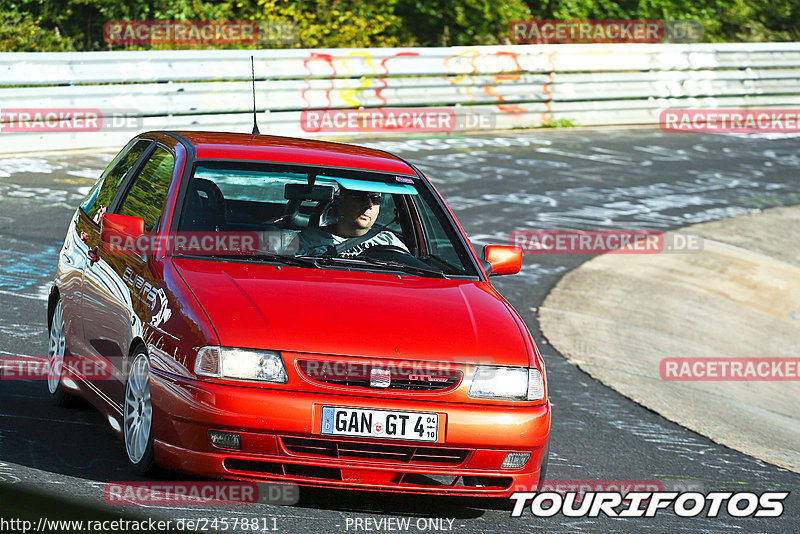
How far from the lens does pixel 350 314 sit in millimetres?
5246

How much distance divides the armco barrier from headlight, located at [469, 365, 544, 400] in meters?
8.34

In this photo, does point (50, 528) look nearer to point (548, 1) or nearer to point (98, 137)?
point (98, 137)

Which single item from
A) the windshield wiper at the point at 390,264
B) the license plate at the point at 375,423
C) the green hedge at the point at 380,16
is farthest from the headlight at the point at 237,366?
the green hedge at the point at 380,16

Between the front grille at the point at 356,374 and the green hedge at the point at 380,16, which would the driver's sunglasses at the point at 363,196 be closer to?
the front grille at the point at 356,374

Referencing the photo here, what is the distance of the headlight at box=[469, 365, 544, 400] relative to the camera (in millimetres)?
5110

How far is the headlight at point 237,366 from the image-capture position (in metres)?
4.88

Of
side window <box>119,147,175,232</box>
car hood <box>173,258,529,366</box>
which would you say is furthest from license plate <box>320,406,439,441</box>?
side window <box>119,147,175,232</box>

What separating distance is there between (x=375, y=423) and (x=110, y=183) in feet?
8.81

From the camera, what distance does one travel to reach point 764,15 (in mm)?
30047

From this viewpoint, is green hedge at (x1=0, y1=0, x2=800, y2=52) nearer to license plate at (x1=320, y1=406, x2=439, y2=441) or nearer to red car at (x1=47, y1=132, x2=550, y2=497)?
red car at (x1=47, y1=132, x2=550, y2=497)

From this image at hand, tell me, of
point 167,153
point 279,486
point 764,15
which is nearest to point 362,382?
point 279,486

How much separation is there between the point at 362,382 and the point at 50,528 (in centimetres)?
188

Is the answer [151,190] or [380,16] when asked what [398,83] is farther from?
[151,190]

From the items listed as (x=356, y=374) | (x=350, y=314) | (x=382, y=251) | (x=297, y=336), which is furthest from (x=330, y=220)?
(x=356, y=374)
